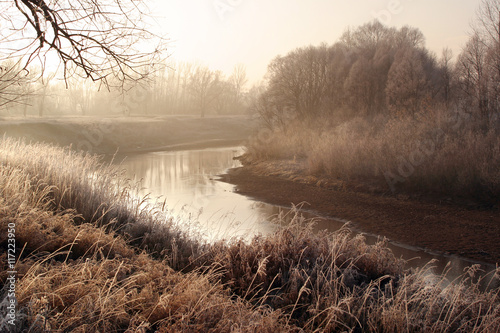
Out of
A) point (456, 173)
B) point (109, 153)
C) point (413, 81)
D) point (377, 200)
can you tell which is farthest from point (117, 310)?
point (109, 153)

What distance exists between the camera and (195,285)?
3.96 metres

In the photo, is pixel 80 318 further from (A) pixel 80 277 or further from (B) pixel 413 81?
(B) pixel 413 81

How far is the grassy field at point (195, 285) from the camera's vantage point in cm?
326

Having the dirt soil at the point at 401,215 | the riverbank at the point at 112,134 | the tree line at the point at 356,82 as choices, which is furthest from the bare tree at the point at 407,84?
the riverbank at the point at 112,134

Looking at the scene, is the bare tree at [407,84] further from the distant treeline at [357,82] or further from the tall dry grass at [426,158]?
the tall dry grass at [426,158]

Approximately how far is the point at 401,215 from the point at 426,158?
373cm

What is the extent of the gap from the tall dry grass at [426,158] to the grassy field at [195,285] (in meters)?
8.36

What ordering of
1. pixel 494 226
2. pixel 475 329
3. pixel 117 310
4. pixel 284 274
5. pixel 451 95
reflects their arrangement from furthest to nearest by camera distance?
pixel 451 95
pixel 494 226
pixel 284 274
pixel 475 329
pixel 117 310

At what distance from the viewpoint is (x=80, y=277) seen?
11.5 ft

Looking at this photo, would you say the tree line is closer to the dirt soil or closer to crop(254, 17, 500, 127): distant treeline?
crop(254, 17, 500, 127): distant treeline

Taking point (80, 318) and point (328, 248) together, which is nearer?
point (80, 318)

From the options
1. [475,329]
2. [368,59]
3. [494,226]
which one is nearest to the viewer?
[475,329]

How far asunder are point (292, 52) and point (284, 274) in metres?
31.1

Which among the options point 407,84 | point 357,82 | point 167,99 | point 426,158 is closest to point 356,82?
point 357,82
